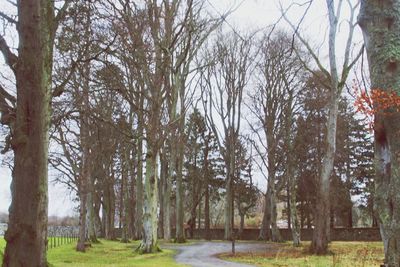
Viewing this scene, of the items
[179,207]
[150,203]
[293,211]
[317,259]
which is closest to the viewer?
[317,259]

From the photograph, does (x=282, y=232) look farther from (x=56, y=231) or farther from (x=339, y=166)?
(x=56, y=231)

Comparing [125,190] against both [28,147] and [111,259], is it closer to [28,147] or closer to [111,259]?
[111,259]

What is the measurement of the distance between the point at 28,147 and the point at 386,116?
4367 mm

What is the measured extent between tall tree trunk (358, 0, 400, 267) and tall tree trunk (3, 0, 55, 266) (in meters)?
4.14

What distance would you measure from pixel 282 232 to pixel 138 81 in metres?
27.1

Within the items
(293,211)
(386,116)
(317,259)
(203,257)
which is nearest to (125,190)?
(293,211)

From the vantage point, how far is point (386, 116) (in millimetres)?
6242

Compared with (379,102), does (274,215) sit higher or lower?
lower

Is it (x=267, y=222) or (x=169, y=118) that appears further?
(x=267, y=222)

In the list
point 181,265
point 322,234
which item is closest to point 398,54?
point 181,265

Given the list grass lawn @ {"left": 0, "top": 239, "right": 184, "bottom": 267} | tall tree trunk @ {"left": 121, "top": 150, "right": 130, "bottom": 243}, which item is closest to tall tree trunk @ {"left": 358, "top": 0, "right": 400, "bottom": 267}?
grass lawn @ {"left": 0, "top": 239, "right": 184, "bottom": 267}

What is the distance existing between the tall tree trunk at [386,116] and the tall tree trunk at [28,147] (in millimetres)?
4143

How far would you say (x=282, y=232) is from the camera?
157 ft

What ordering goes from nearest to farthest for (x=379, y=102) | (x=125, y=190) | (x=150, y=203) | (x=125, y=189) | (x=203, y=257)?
(x=379, y=102) → (x=203, y=257) → (x=150, y=203) → (x=125, y=189) → (x=125, y=190)
